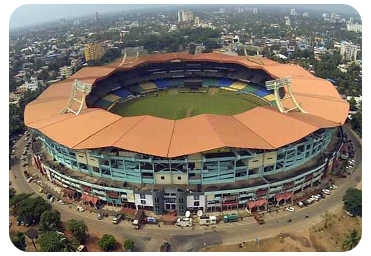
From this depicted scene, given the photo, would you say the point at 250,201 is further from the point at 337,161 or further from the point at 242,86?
the point at 242,86

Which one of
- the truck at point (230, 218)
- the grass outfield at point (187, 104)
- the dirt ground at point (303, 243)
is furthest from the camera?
the grass outfield at point (187, 104)

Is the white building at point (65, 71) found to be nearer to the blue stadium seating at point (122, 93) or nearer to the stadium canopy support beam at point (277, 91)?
the blue stadium seating at point (122, 93)

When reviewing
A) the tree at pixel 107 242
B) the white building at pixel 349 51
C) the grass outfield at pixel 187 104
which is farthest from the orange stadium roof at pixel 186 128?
the white building at pixel 349 51

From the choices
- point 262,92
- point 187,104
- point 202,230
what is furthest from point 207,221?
point 262,92

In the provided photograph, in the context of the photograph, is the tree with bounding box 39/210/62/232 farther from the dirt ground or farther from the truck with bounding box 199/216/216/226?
the dirt ground

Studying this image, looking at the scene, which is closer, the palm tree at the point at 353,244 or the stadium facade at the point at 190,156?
the palm tree at the point at 353,244

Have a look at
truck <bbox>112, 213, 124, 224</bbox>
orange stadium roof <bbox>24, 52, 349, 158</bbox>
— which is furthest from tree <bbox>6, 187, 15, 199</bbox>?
truck <bbox>112, 213, 124, 224</bbox>

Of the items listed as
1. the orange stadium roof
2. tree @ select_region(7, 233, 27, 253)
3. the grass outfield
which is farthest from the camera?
the grass outfield
